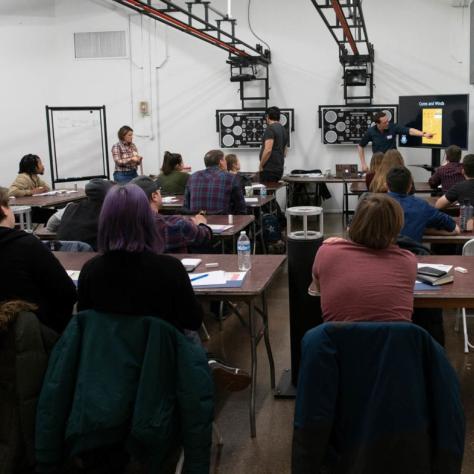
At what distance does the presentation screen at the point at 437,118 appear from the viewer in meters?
8.54

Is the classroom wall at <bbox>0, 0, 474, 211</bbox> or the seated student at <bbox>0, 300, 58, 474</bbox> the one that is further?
the classroom wall at <bbox>0, 0, 474, 211</bbox>

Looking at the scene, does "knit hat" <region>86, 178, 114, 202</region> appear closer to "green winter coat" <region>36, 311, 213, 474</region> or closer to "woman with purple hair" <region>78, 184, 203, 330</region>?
"woman with purple hair" <region>78, 184, 203, 330</region>

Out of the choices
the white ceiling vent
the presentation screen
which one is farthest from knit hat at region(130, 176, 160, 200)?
the white ceiling vent

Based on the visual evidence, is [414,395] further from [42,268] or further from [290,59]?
[290,59]

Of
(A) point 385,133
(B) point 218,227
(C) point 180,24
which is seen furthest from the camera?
(A) point 385,133

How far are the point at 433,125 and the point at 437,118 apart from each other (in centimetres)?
11

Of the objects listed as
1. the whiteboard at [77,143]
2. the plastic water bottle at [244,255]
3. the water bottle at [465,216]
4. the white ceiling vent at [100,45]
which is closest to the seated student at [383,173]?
the water bottle at [465,216]

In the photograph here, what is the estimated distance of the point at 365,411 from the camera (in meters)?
1.96

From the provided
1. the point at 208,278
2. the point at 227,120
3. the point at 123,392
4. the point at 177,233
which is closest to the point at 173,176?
the point at 177,233

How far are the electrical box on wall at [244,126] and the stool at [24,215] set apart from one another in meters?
4.43

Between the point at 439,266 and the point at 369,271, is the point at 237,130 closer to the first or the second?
the point at 439,266

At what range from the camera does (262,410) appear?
3184mm

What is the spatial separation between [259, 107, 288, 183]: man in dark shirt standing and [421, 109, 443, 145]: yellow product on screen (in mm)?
2099

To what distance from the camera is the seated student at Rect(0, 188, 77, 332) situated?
93.6 inches
